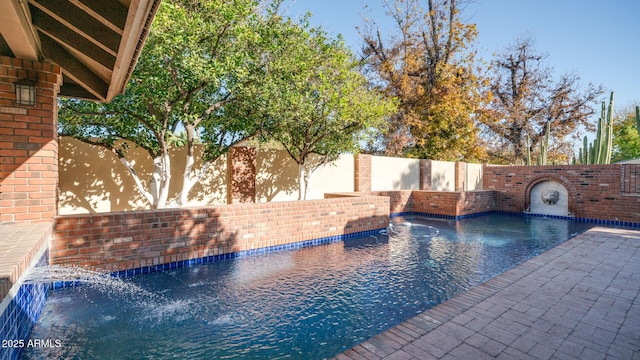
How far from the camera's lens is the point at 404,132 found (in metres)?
18.6

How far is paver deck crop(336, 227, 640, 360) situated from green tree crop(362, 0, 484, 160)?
1402 centimetres

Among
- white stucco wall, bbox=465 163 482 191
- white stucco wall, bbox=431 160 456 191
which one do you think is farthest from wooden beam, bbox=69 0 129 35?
white stucco wall, bbox=465 163 482 191

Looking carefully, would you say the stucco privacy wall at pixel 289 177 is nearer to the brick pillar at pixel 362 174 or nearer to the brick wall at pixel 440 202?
the brick pillar at pixel 362 174

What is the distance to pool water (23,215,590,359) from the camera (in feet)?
10.2

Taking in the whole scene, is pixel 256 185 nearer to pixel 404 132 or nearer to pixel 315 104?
pixel 315 104

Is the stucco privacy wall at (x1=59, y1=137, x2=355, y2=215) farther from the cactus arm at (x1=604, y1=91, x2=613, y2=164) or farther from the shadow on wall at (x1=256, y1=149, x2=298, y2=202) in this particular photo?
the cactus arm at (x1=604, y1=91, x2=613, y2=164)

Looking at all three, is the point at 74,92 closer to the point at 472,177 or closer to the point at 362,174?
the point at 362,174

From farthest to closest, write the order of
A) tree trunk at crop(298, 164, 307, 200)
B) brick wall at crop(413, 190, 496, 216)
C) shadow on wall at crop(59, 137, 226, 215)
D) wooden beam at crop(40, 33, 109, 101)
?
1. brick wall at crop(413, 190, 496, 216)
2. tree trunk at crop(298, 164, 307, 200)
3. shadow on wall at crop(59, 137, 226, 215)
4. wooden beam at crop(40, 33, 109, 101)

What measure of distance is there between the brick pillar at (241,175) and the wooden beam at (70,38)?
554cm

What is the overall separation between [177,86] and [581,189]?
1437cm

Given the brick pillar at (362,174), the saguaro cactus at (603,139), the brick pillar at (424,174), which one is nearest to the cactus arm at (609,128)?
the saguaro cactus at (603,139)

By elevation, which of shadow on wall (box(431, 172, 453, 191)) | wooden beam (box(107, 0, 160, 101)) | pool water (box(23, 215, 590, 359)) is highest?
wooden beam (box(107, 0, 160, 101))

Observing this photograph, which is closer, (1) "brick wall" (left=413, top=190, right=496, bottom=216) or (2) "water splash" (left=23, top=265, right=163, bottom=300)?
(2) "water splash" (left=23, top=265, right=163, bottom=300)

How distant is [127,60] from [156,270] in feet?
11.1
